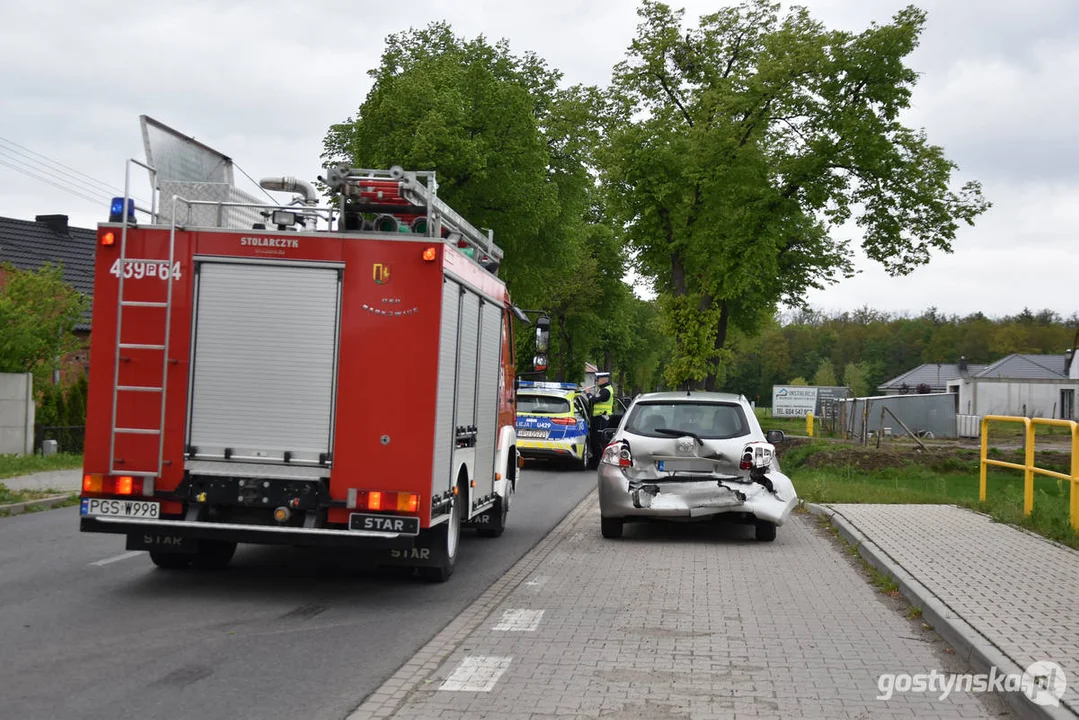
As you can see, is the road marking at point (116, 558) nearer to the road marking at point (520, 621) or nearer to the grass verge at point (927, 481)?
the road marking at point (520, 621)

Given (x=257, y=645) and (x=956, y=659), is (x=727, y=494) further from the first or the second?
(x=257, y=645)

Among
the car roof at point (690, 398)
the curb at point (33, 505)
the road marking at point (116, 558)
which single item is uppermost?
the car roof at point (690, 398)

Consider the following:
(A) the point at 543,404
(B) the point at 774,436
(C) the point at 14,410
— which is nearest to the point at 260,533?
(B) the point at 774,436

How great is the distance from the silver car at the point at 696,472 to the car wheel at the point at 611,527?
50 mm

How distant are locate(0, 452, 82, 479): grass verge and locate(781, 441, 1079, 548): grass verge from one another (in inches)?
513

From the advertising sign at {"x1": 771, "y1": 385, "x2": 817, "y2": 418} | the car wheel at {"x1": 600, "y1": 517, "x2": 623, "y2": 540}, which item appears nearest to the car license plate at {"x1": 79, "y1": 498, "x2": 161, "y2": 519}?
the car wheel at {"x1": 600, "y1": 517, "x2": 623, "y2": 540}

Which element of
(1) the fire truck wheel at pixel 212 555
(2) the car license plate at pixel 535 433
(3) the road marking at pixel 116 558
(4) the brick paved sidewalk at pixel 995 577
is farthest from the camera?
(2) the car license plate at pixel 535 433

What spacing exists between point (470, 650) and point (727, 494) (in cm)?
569

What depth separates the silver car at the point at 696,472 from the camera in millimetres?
12156

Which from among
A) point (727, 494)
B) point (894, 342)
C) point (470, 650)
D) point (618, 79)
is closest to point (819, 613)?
point (470, 650)

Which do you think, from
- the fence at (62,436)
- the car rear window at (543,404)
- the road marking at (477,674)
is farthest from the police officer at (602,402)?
the road marking at (477,674)

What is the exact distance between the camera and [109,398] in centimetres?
836

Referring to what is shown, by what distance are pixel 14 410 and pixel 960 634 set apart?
20.6 metres

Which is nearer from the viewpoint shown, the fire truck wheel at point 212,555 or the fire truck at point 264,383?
the fire truck at point 264,383
